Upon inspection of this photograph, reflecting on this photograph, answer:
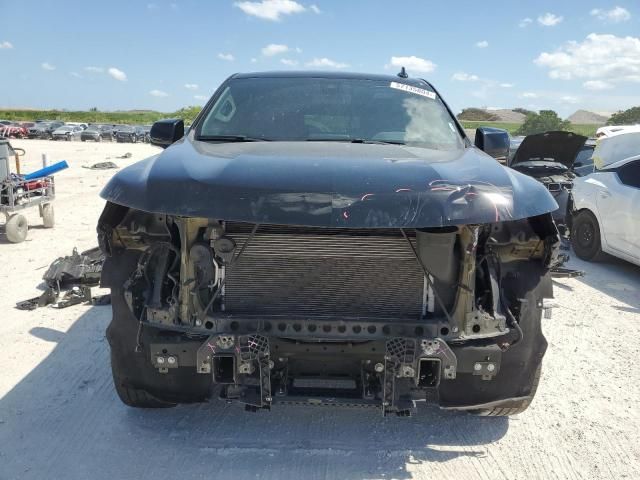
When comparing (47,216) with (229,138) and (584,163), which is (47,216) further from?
(584,163)

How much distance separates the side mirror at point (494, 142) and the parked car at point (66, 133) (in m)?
49.6

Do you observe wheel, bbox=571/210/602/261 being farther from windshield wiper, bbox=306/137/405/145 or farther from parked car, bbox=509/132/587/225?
windshield wiper, bbox=306/137/405/145

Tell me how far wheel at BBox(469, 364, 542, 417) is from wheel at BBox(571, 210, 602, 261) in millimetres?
5222

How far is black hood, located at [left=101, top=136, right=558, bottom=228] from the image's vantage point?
7.45 feet

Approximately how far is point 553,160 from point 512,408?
257 inches

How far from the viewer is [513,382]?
2914 millimetres

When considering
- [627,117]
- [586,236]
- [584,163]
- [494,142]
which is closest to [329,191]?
[494,142]

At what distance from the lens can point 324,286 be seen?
2752mm

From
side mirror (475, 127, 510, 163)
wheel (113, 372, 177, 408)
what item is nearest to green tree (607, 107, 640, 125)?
side mirror (475, 127, 510, 163)

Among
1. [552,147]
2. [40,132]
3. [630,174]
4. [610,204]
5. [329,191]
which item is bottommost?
[40,132]

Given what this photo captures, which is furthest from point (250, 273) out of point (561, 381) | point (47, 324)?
point (47, 324)

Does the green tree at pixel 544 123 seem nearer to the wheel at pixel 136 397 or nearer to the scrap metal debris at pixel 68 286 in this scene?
the scrap metal debris at pixel 68 286

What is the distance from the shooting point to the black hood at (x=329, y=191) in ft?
7.45

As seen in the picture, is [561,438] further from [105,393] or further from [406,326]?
[105,393]
